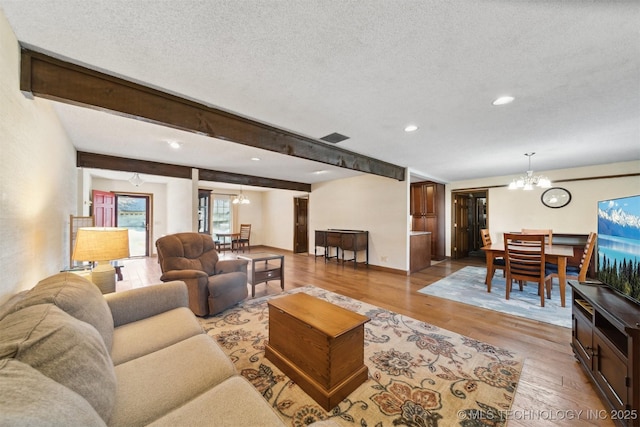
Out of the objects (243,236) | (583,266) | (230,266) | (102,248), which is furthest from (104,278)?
(243,236)

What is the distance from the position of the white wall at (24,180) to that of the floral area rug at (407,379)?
1.53 metres

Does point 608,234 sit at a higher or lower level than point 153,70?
lower

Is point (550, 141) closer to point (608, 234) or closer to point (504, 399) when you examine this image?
point (608, 234)

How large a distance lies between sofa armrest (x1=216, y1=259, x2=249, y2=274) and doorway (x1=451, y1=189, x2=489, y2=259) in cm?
588

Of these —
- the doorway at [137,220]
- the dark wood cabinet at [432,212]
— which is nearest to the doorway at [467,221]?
the dark wood cabinet at [432,212]

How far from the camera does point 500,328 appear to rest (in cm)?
264

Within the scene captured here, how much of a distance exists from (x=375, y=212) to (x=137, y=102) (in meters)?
4.87

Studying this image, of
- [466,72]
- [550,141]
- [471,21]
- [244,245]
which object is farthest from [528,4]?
[244,245]

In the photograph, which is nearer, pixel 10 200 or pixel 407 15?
pixel 407 15

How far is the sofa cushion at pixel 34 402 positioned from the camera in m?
0.53

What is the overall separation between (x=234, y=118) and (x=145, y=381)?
7.50 ft

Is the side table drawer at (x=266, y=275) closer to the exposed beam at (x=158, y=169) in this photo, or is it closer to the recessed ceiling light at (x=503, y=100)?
the exposed beam at (x=158, y=169)

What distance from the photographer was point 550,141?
3.29 m

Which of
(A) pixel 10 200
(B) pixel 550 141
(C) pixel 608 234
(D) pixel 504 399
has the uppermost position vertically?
(B) pixel 550 141
